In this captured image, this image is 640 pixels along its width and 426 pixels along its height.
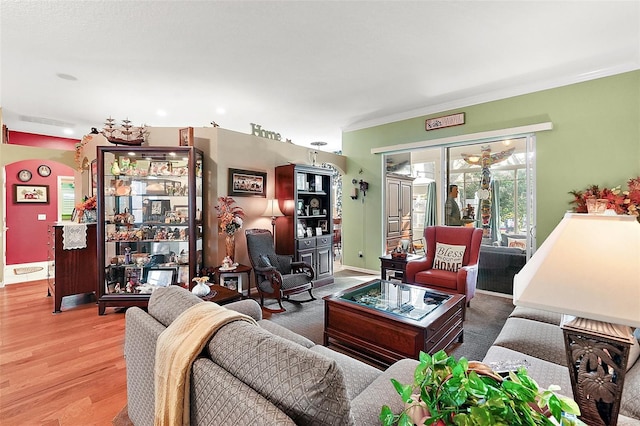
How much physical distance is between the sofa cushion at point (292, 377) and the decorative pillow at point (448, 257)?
3383 millimetres

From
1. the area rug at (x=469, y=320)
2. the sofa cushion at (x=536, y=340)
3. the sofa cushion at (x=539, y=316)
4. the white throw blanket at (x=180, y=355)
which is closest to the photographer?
the white throw blanket at (x=180, y=355)

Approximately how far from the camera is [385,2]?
92.2 inches

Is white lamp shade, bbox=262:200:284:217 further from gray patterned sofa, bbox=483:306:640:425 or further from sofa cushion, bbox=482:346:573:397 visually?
sofa cushion, bbox=482:346:573:397

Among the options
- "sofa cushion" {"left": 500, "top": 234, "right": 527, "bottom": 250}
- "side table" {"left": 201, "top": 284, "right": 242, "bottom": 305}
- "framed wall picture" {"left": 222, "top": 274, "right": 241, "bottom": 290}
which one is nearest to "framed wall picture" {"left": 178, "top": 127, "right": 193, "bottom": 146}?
"framed wall picture" {"left": 222, "top": 274, "right": 241, "bottom": 290}

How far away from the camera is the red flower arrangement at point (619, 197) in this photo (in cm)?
328

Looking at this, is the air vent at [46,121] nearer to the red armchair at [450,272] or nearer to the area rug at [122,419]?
the area rug at [122,419]

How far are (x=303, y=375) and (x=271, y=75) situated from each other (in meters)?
3.55

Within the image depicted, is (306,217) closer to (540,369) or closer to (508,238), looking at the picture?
(508,238)

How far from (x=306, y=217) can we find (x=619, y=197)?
4.09m

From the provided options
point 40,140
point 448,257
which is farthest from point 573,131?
point 40,140

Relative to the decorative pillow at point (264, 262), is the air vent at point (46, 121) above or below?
above

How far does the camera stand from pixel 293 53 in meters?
3.10

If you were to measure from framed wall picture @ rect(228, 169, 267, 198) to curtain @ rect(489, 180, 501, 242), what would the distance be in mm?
3618

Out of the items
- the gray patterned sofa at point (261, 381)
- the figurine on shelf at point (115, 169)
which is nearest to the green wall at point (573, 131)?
the gray patterned sofa at point (261, 381)
